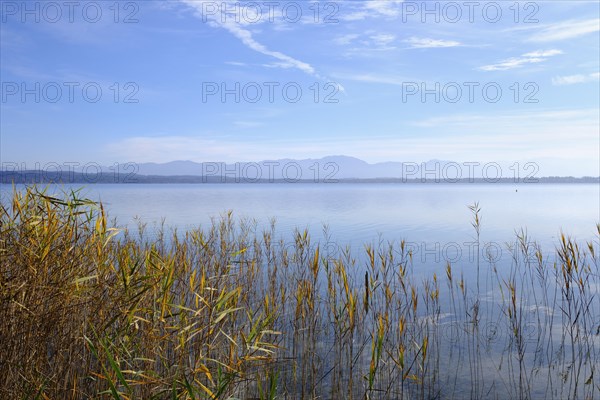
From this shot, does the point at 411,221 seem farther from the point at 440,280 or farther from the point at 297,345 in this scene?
the point at 297,345

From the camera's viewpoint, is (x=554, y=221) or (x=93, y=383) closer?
(x=93, y=383)

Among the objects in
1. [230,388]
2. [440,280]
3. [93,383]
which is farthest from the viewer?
[440,280]

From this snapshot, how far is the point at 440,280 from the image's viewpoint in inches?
373

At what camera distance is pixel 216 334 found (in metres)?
3.59

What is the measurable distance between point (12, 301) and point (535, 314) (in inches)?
272

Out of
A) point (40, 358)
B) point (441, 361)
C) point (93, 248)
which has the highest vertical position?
point (93, 248)

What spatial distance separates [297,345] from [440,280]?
527 centimetres

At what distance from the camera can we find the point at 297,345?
203 inches

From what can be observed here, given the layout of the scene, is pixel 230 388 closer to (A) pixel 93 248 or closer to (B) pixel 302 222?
(A) pixel 93 248

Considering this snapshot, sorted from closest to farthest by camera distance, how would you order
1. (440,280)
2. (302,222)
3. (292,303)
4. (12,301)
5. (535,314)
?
1. (12,301)
2. (292,303)
3. (535,314)
4. (440,280)
5. (302,222)

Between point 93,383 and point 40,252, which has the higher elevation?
point 40,252

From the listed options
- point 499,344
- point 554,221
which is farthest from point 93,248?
point 554,221

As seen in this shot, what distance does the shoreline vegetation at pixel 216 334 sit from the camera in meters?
2.83

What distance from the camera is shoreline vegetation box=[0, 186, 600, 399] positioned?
9.28 ft
